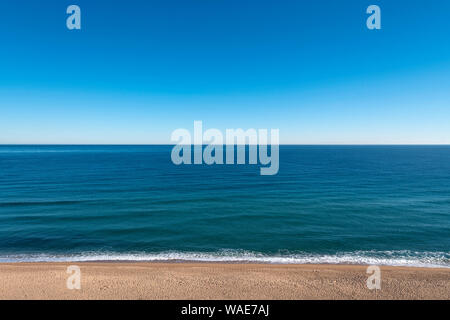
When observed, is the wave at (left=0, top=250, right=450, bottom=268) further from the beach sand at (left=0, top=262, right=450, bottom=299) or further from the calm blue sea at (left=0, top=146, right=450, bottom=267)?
Result: the beach sand at (left=0, top=262, right=450, bottom=299)

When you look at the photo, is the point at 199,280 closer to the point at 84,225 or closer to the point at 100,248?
the point at 100,248

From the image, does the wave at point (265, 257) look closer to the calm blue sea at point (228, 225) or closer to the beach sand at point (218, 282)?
the calm blue sea at point (228, 225)

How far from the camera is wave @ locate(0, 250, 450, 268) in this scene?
14.6 meters

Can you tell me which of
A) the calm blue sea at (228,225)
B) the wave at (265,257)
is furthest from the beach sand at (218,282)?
the calm blue sea at (228,225)

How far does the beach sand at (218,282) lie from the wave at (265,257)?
1244 mm

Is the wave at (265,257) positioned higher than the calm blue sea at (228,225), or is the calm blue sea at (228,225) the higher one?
the calm blue sea at (228,225)

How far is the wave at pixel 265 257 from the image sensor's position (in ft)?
47.8

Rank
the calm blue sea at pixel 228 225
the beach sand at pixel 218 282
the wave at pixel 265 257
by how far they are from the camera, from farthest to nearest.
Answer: the calm blue sea at pixel 228 225, the wave at pixel 265 257, the beach sand at pixel 218 282

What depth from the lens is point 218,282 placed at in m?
11.2

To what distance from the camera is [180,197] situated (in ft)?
94.6

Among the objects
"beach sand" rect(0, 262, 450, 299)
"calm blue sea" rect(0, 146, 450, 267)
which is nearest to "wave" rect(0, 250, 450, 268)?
"calm blue sea" rect(0, 146, 450, 267)

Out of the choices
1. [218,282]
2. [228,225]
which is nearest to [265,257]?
[218,282]

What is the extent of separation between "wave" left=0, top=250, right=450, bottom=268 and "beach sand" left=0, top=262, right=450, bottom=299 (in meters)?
1.24
